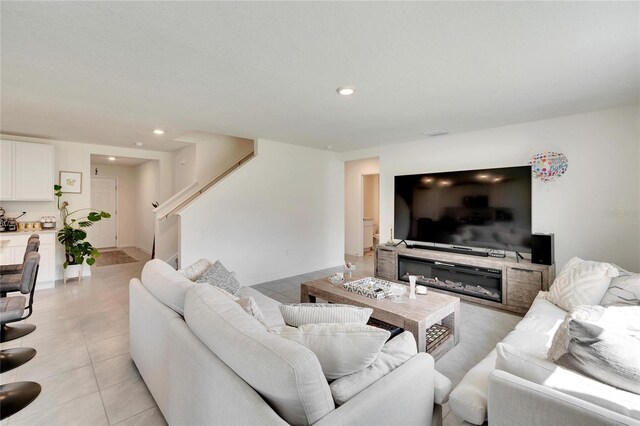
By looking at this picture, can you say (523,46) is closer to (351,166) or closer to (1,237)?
(351,166)

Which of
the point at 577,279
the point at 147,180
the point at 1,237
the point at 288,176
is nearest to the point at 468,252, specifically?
the point at 577,279

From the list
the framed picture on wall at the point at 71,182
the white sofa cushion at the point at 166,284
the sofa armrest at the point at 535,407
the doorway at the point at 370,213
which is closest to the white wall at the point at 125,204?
the framed picture on wall at the point at 71,182

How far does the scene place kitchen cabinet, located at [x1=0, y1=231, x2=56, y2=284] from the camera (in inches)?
163

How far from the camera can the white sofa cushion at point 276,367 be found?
36.6 inches

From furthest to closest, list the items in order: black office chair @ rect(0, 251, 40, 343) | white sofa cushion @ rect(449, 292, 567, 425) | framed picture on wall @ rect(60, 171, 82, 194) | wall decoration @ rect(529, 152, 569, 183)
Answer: framed picture on wall @ rect(60, 171, 82, 194)
wall decoration @ rect(529, 152, 569, 183)
black office chair @ rect(0, 251, 40, 343)
white sofa cushion @ rect(449, 292, 567, 425)

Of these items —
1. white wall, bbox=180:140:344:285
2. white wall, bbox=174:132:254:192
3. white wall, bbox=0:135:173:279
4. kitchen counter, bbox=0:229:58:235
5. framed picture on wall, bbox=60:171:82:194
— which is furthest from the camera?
white wall, bbox=174:132:254:192

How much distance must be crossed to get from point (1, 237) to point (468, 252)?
21.3ft

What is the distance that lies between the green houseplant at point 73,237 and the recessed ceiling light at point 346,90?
4.45 m

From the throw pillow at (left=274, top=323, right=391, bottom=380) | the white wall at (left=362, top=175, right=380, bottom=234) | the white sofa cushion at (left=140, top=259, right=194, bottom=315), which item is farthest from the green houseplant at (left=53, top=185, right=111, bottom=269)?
the white wall at (left=362, top=175, right=380, bottom=234)

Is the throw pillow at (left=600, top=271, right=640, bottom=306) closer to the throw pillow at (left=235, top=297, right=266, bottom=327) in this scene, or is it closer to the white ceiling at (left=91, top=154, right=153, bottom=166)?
the throw pillow at (left=235, top=297, right=266, bottom=327)

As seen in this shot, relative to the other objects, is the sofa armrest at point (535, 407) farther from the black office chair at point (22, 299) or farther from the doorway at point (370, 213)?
the doorway at point (370, 213)

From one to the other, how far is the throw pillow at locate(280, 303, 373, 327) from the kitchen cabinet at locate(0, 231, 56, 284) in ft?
16.0

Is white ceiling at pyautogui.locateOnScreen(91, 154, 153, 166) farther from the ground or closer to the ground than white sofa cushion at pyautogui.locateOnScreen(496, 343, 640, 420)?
farther from the ground

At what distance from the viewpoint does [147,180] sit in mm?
7219
